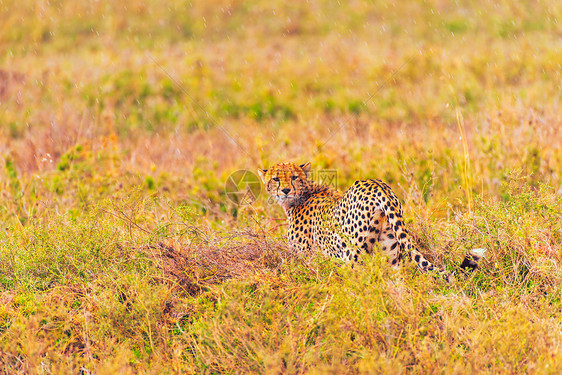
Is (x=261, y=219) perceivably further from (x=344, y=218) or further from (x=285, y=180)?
(x=344, y=218)

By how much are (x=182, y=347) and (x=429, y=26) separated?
1691cm

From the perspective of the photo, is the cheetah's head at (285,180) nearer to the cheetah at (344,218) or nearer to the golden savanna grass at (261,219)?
the cheetah at (344,218)

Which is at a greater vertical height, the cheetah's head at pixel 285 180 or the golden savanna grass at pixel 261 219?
the cheetah's head at pixel 285 180

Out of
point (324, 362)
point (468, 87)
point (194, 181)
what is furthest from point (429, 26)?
point (324, 362)

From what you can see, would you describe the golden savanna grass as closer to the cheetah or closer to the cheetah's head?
the cheetah

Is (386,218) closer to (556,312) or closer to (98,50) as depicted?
(556,312)

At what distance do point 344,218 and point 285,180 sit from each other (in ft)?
1.76

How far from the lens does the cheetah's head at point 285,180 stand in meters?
4.05

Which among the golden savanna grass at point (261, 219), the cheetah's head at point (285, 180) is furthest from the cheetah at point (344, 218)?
the golden savanna grass at point (261, 219)

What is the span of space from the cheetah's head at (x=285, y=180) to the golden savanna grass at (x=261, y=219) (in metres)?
0.34

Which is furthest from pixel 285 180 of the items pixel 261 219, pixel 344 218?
pixel 261 219

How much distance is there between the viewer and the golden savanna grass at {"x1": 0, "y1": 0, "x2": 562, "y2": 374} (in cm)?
319

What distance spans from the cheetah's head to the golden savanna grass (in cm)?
34

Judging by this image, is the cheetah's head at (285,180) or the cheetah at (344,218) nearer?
the cheetah at (344,218)
